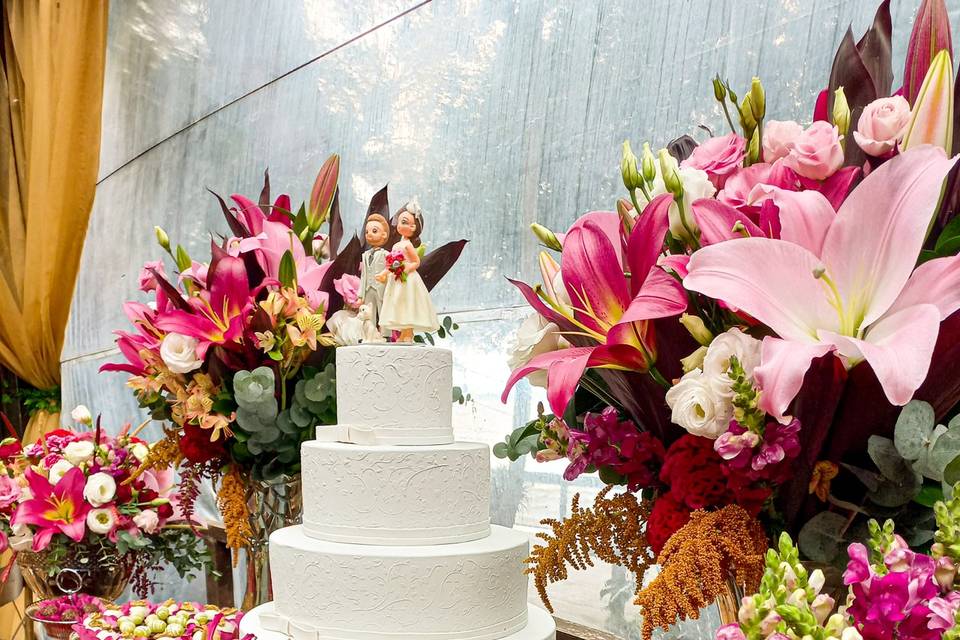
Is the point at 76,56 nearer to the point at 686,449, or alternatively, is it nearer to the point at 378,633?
the point at 378,633

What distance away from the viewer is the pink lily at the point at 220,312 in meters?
1.31

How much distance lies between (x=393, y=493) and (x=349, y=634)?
18 cm

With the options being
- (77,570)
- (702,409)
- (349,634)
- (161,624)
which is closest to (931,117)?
(702,409)

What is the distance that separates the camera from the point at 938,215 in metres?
0.65

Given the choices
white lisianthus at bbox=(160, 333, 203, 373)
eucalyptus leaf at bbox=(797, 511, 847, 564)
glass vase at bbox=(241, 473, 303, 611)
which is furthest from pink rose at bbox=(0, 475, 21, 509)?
eucalyptus leaf at bbox=(797, 511, 847, 564)

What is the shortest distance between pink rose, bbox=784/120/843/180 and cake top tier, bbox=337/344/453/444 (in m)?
0.70

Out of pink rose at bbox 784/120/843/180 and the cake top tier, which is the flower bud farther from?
the cake top tier

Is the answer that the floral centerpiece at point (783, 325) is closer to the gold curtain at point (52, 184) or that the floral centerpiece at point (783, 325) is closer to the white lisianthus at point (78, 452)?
the white lisianthus at point (78, 452)

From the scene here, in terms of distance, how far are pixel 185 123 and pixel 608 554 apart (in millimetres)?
2470

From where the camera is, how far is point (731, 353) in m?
0.62

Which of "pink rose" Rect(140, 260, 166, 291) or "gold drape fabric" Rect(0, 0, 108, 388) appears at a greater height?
"gold drape fabric" Rect(0, 0, 108, 388)

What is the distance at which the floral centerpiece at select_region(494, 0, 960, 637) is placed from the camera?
0.58m

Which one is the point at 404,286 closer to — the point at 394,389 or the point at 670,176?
the point at 394,389

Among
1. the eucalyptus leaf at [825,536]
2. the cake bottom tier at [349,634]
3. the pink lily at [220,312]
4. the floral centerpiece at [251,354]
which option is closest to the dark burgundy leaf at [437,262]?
the floral centerpiece at [251,354]
